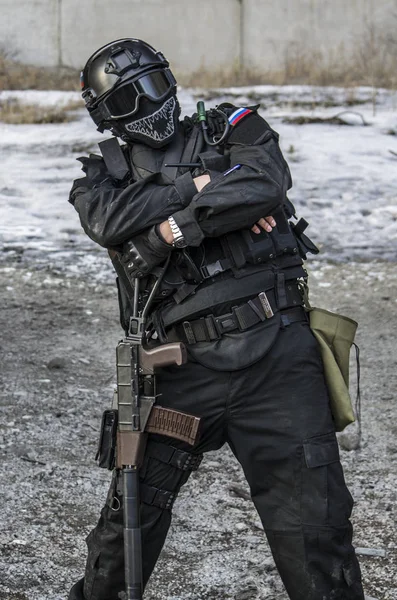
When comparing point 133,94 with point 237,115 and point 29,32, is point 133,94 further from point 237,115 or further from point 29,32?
point 29,32

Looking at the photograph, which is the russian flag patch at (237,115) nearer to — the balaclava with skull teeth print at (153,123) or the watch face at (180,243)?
the balaclava with skull teeth print at (153,123)

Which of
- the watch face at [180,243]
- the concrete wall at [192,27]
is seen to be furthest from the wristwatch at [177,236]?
the concrete wall at [192,27]

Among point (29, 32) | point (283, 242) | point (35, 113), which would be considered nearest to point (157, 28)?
point (29, 32)

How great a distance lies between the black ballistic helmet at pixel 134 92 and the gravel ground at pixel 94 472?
1932mm

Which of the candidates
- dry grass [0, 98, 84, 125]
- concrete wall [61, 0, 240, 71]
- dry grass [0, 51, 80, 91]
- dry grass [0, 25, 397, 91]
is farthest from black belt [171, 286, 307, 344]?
concrete wall [61, 0, 240, 71]

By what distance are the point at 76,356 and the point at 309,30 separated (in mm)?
11630

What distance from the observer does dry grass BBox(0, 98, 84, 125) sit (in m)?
12.1

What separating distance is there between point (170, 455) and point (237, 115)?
47.3 inches

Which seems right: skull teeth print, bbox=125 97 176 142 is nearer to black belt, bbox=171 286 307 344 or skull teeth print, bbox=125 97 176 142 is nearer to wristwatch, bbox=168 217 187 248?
wristwatch, bbox=168 217 187 248

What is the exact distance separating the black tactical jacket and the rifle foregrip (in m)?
0.14

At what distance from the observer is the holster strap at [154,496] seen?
10.9 feet

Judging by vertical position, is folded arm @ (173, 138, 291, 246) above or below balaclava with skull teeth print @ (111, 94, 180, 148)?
below

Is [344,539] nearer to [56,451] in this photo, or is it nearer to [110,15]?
[56,451]

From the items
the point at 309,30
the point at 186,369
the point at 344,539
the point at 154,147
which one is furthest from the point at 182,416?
the point at 309,30
